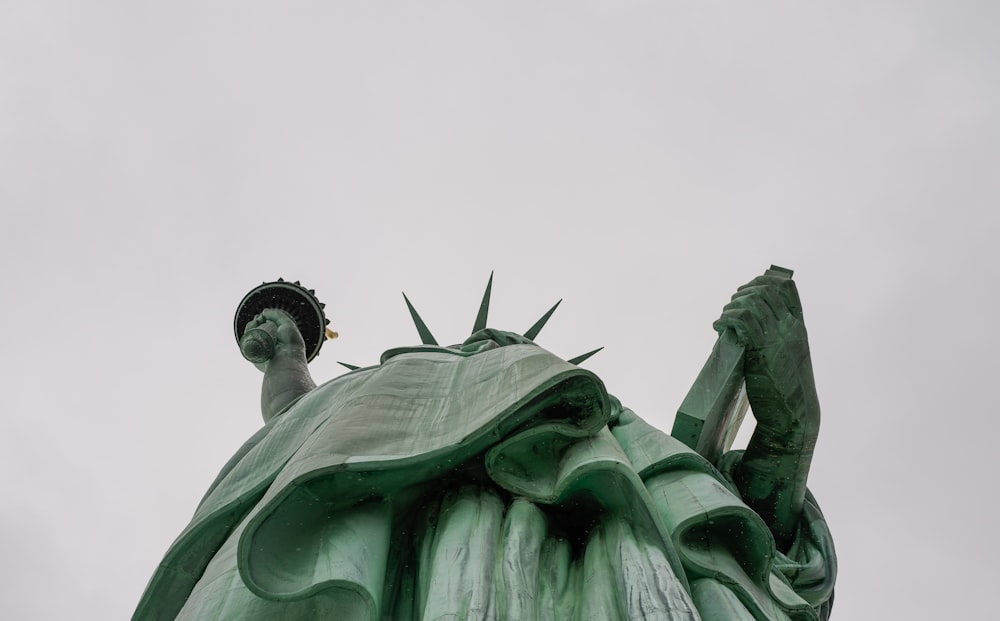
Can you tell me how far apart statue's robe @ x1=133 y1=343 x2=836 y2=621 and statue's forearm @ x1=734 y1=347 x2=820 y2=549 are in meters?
0.77

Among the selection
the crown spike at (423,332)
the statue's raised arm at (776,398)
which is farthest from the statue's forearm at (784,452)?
the crown spike at (423,332)

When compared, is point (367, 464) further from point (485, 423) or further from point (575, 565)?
point (575, 565)

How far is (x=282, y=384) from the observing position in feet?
27.3

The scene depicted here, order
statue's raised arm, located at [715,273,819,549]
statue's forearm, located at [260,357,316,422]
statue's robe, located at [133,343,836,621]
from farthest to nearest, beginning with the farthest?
1. statue's forearm, located at [260,357,316,422]
2. statue's raised arm, located at [715,273,819,549]
3. statue's robe, located at [133,343,836,621]

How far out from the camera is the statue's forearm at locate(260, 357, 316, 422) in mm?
8156

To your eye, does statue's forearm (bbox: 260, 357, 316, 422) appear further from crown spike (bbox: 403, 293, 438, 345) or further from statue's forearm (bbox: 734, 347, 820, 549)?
statue's forearm (bbox: 734, 347, 820, 549)

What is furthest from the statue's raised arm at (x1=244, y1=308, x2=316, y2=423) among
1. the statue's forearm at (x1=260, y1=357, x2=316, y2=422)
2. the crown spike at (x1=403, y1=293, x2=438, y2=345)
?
the crown spike at (x1=403, y1=293, x2=438, y2=345)

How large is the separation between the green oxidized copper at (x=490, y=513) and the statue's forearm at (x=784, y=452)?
19 centimetres

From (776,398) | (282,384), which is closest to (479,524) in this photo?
(776,398)

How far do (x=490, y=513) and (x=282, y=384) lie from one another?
3.85 m

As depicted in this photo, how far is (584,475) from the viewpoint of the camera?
4.82m

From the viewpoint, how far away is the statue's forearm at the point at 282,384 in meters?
8.16

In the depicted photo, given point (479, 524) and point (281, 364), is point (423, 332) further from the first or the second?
point (479, 524)

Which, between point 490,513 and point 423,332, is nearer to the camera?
point 490,513
